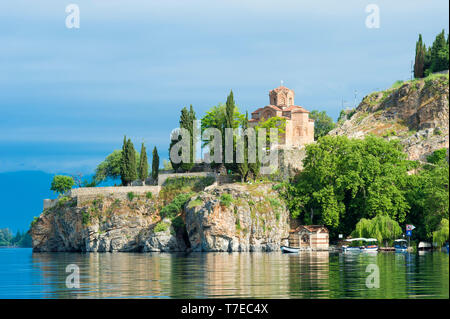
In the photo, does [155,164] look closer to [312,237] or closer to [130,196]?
[130,196]

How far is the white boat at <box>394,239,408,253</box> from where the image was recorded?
56.2m

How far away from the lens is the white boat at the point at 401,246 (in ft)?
184

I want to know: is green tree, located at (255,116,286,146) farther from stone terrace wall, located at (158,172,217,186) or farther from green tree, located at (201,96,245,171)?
stone terrace wall, located at (158,172,217,186)

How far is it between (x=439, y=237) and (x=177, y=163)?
107 ft

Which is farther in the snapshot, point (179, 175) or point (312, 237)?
A: point (179, 175)

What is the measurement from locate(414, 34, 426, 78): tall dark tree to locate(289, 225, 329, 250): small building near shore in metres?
26.4

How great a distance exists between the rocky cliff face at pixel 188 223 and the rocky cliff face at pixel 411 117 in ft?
55.1

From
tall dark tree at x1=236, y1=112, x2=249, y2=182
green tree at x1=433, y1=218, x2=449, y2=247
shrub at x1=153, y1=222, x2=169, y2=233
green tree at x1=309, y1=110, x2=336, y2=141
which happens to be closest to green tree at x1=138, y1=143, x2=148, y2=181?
shrub at x1=153, y1=222, x2=169, y2=233

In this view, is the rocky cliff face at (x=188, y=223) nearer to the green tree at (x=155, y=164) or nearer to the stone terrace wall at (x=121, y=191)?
the stone terrace wall at (x=121, y=191)

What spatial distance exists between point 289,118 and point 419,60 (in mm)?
16991

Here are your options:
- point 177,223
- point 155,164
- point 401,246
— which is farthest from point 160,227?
point 401,246

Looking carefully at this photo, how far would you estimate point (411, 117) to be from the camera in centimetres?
7875

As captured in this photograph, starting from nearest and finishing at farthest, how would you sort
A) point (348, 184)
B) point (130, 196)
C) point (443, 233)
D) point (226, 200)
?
point (443, 233) → point (226, 200) → point (348, 184) → point (130, 196)

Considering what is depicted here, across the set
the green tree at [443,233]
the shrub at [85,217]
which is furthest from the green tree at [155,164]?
the green tree at [443,233]
